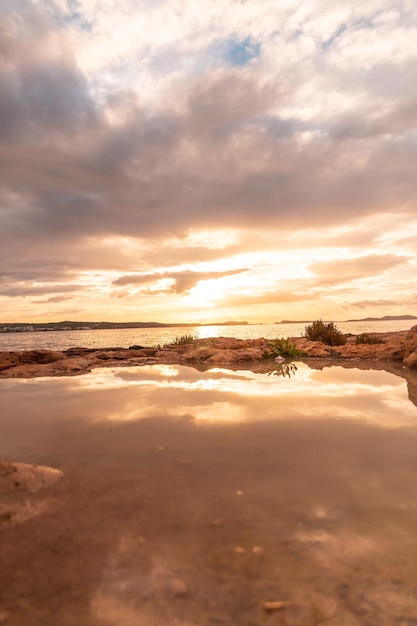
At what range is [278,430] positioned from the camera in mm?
3877

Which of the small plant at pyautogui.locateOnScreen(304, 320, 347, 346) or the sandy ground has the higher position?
the small plant at pyautogui.locateOnScreen(304, 320, 347, 346)

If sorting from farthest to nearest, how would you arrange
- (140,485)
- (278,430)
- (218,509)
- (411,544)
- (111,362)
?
(111,362), (278,430), (140,485), (218,509), (411,544)

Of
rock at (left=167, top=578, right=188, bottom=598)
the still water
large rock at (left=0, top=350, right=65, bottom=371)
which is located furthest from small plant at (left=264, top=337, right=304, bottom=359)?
rock at (left=167, top=578, right=188, bottom=598)

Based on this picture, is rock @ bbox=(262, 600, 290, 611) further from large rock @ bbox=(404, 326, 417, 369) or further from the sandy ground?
large rock @ bbox=(404, 326, 417, 369)

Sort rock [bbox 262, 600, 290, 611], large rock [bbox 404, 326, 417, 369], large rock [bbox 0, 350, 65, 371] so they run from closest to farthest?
rock [bbox 262, 600, 290, 611] < large rock [bbox 404, 326, 417, 369] < large rock [bbox 0, 350, 65, 371]

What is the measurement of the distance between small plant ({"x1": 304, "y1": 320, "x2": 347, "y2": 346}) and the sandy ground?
484 inches

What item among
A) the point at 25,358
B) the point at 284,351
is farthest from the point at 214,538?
the point at 284,351

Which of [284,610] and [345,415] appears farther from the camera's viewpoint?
[345,415]

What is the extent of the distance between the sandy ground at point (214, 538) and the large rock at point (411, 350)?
7.15m

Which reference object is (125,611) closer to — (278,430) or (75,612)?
(75,612)

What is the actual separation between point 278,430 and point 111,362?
27.3 feet

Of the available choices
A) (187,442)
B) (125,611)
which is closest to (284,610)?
(125,611)

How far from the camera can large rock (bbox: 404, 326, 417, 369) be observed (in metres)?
9.59

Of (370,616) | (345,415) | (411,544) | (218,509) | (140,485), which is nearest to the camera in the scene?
(370,616)
